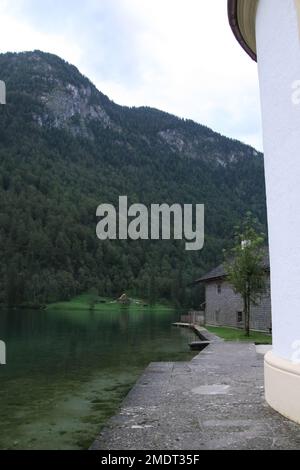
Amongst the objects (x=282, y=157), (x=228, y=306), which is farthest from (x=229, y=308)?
(x=282, y=157)

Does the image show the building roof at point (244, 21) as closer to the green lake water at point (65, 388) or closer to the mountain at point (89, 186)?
the green lake water at point (65, 388)

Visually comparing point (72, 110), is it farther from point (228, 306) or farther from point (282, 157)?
point (282, 157)

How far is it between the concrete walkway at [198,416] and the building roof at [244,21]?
20.5 ft

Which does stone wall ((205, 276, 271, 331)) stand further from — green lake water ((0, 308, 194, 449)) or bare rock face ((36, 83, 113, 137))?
bare rock face ((36, 83, 113, 137))

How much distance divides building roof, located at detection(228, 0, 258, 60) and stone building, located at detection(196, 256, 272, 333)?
1851 cm

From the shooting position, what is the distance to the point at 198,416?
6.87 meters

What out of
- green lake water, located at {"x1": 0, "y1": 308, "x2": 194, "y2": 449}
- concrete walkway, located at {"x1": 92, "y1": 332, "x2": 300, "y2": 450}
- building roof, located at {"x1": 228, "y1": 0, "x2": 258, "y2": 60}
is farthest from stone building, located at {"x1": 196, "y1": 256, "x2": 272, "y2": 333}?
building roof, located at {"x1": 228, "y1": 0, "x2": 258, "y2": 60}

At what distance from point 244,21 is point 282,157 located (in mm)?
2852

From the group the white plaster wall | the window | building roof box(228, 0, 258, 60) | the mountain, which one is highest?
the mountain

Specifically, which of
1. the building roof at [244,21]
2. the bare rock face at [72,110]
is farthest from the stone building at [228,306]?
the bare rock face at [72,110]

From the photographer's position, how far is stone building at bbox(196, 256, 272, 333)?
27281 mm

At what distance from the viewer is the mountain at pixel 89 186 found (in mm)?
112812
